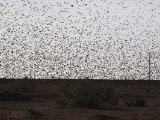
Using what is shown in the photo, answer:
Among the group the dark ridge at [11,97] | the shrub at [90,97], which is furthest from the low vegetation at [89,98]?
the dark ridge at [11,97]

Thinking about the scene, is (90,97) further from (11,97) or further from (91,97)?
(11,97)

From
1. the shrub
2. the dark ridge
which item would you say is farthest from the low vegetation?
the dark ridge

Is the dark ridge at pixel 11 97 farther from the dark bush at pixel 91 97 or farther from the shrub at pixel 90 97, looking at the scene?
the dark bush at pixel 91 97

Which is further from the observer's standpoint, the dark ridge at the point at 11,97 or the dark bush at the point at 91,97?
the dark ridge at the point at 11,97

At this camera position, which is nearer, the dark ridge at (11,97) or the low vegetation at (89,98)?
the low vegetation at (89,98)

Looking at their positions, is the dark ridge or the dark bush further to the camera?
the dark ridge

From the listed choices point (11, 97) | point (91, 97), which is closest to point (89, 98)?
point (91, 97)

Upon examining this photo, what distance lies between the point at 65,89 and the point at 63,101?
3.24 m

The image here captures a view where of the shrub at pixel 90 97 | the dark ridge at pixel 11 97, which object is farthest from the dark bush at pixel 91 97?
the dark ridge at pixel 11 97

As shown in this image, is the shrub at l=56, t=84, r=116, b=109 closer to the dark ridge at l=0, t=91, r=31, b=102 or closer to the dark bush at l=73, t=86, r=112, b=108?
the dark bush at l=73, t=86, r=112, b=108

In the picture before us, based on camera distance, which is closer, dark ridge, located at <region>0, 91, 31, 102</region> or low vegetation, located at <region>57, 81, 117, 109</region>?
low vegetation, located at <region>57, 81, 117, 109</region>

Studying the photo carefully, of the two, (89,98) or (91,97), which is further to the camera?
(89,98)

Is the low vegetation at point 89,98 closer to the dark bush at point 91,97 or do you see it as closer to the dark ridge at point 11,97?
the dark bush at point 91,97

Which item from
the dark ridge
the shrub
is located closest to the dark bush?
the shrub
